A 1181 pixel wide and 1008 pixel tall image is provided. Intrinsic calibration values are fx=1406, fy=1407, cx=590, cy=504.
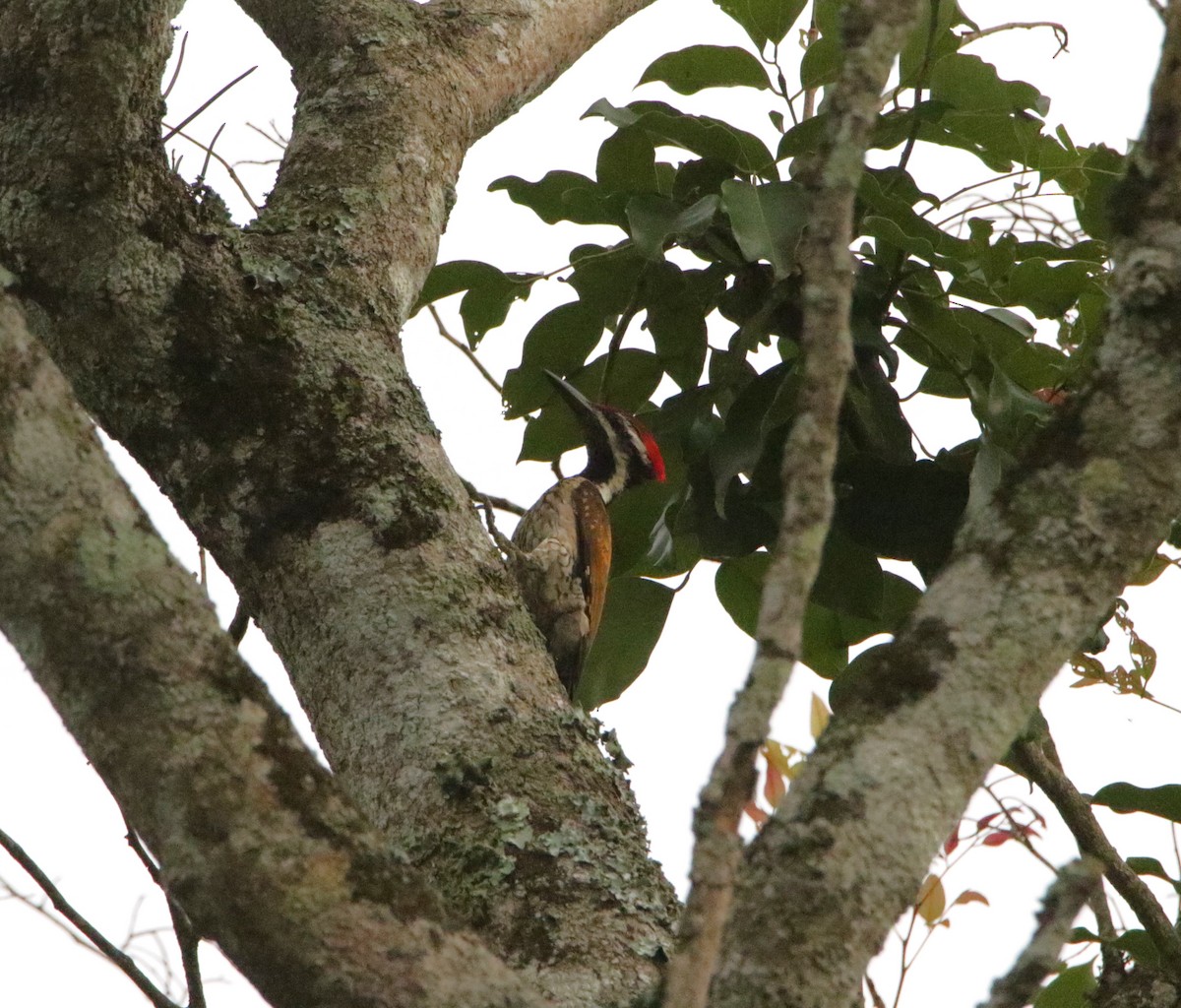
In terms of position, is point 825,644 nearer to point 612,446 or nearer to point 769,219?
point 769,219

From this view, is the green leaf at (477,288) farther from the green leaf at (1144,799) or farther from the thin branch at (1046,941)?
the thin branch at (1046,941)

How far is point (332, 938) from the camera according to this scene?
3.60ft

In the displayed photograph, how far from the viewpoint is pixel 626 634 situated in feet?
8.48

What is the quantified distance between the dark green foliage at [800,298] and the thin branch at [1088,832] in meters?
0.35

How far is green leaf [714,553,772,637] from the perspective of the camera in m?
2.56

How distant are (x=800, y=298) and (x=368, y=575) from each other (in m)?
0.80

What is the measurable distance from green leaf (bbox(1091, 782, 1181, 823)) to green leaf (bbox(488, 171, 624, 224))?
3.95 feet

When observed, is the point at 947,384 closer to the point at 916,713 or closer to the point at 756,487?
the point at 756,487

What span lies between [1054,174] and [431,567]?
127cm

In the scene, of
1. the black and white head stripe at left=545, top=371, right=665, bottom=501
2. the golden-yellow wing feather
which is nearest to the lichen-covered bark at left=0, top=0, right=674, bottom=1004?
the black and white head stripe at left=545, top=371, right=665, bottom=501

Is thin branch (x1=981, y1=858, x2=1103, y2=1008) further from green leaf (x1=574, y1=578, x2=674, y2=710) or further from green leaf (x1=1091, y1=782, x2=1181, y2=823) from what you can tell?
green leaf (x1=574, y1=578, x2=674, y2=710)

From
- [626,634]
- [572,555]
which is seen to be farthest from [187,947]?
Result: [572,555]

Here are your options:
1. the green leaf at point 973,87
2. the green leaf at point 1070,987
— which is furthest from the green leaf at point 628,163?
the green leaf at point 1070,987

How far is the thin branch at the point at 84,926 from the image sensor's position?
5.29 feet
